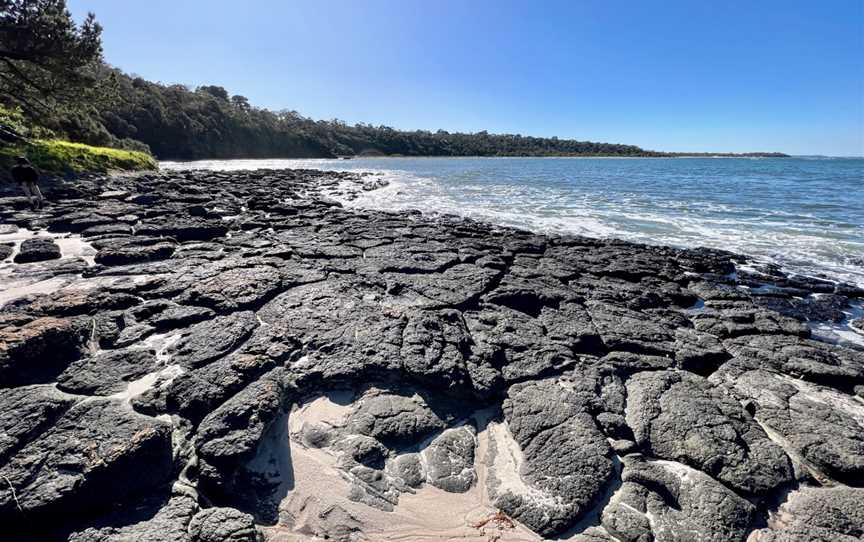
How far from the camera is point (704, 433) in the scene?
3607mm

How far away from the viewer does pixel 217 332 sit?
4887 mm

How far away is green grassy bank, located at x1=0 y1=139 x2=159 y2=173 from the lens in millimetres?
16812

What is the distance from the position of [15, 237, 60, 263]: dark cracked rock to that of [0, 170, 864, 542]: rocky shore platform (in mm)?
50

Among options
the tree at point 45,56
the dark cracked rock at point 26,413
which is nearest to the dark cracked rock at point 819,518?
the dark cracked rock at point 26,413

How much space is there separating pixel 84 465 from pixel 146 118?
277ft

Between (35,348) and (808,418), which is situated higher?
(35,348)

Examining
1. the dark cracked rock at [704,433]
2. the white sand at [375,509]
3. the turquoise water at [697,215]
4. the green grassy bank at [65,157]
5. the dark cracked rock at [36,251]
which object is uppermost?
the green grassy bank at [65,157]

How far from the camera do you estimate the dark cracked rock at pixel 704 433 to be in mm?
3264

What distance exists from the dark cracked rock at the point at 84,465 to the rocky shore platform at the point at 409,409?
1 cm

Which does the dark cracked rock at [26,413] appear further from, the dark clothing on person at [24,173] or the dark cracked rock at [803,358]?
the dark clothing on person at [24,173]

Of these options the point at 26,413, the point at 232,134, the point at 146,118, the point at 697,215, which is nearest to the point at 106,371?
the point at 26,413

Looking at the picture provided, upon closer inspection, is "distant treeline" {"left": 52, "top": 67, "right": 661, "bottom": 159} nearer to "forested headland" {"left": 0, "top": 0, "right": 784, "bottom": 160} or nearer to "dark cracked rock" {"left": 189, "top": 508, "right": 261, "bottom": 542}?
"forested headland" {"left": 0, "top": 0, "right": 784, "bottom": 160}

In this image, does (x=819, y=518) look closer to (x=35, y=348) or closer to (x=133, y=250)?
(x=35, y=348)

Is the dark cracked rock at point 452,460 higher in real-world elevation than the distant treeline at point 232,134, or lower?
lower
